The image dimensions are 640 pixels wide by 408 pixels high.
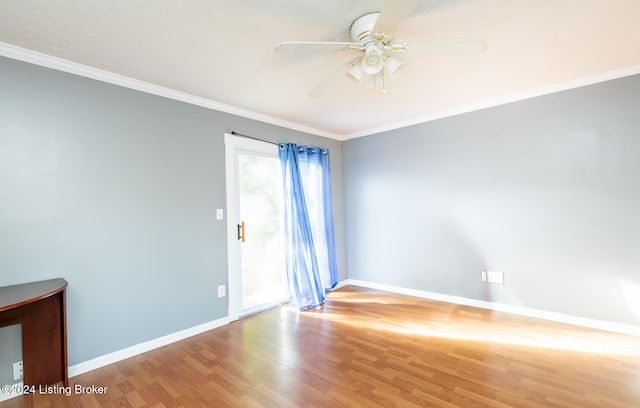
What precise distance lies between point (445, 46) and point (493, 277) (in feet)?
8.99

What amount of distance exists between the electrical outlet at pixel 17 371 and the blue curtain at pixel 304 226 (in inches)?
91.1

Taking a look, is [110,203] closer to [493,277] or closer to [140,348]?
[140,348]

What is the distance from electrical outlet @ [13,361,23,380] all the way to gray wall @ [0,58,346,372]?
0.07 m

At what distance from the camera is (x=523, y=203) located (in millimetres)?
3104

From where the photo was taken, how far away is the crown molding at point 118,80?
1985 mm

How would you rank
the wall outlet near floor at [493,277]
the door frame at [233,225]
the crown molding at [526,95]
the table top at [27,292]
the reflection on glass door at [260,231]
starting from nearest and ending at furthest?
the table top at [27,292] < the crown molding at [526,95] < the door frame at [233,225] < the wall outlet near floor at [493,277] < the reflection on glass door at [260,231]

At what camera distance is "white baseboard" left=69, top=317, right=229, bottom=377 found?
2.19 m

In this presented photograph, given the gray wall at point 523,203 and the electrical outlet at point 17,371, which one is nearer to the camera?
the electrical outlet at point 17,371

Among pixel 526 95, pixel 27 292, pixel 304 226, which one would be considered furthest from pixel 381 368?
pixel 526 95

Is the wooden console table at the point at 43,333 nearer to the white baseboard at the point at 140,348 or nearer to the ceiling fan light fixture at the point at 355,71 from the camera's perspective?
the white baseboard at the point at 140,348

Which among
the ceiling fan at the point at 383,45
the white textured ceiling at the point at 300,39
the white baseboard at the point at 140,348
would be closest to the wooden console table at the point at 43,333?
the white baseboard at the point at 140,348

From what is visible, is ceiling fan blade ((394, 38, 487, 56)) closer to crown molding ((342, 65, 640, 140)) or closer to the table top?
crown molding ((342, 65, 640, 140))

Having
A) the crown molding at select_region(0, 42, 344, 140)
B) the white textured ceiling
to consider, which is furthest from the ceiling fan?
the crown molding at select_region(0, 42, 344, 140)

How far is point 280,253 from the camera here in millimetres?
3721
